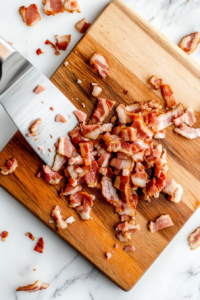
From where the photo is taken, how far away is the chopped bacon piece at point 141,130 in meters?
1.17

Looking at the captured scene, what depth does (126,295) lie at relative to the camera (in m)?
1.35

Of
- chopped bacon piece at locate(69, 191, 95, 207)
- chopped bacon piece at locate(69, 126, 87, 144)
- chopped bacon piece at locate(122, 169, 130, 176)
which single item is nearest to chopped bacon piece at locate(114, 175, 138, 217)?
chopped bacon piece at locate(122, 169, 130, 176)

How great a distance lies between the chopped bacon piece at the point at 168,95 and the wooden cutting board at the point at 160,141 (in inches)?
1.2

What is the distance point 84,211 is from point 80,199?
59 mm

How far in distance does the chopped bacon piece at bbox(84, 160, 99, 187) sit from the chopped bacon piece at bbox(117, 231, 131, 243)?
0.88 feet

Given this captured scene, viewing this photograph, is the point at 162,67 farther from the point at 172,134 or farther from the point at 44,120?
the point at 44,120

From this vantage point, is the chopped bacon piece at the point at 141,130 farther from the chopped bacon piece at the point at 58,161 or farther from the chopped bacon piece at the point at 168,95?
the chopped bacon piece at the point at 58,161

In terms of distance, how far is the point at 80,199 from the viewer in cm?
121

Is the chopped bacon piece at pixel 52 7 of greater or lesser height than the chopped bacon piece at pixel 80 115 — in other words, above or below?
above

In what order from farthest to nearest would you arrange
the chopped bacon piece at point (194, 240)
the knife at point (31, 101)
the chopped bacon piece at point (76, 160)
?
the chopped bacon piece at point (194, 240) < the chopped bacon piece at point (76, 160) < the knife at point (31, 101)

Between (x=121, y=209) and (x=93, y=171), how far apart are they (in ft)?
0.75

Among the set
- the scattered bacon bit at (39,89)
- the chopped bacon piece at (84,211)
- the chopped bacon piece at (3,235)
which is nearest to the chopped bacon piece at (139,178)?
the chopped bacon piece at (84,211)

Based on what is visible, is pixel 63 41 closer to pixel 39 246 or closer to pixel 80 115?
pixel 80 115

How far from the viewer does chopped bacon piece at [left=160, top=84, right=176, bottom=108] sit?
125 cm
